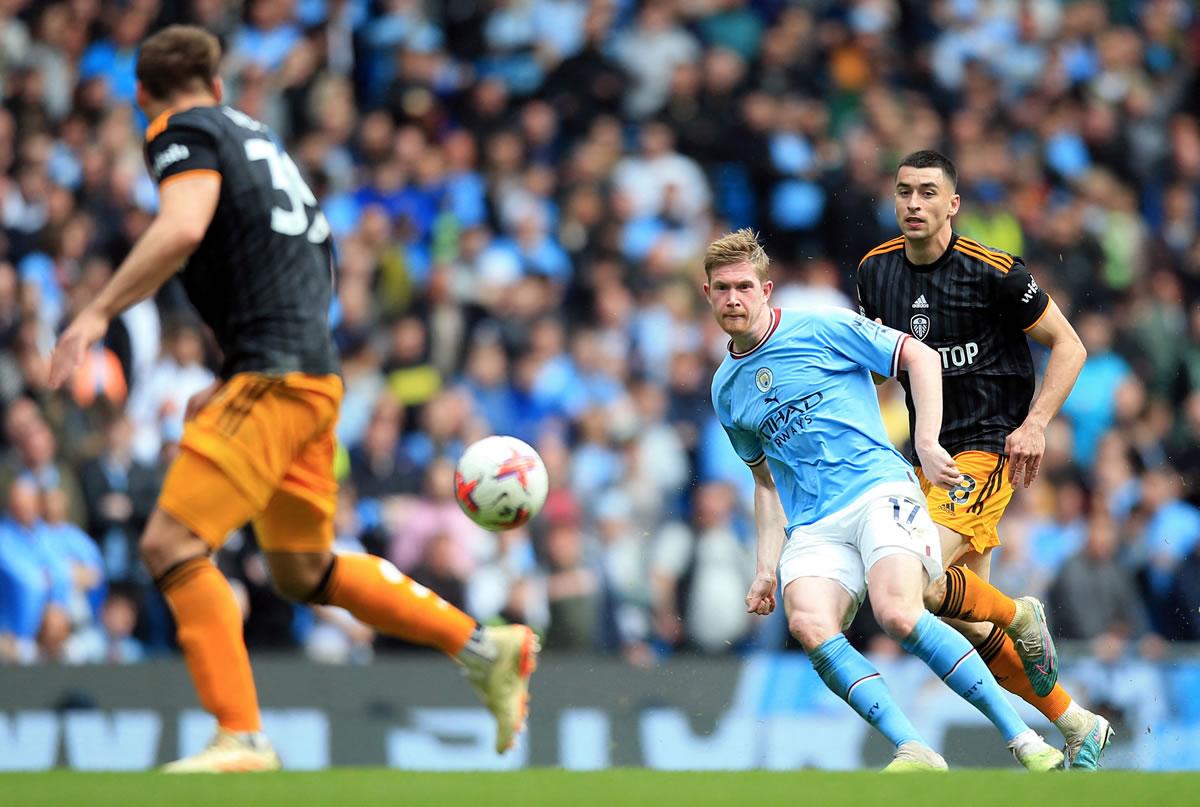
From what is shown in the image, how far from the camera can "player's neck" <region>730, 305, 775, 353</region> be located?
6.75 metres

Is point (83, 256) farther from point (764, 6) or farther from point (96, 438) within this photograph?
point (764, 6)

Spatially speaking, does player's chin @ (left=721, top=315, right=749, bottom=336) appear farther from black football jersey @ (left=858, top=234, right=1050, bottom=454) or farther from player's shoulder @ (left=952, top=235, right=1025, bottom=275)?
player's shoulder @ (left=952, top=235, right=1025, bottom=275)

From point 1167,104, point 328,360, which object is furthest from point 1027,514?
point 328,360

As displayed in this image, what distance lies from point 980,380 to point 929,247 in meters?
0.60

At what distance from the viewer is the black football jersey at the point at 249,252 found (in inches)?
222

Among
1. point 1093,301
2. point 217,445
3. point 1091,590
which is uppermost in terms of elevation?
point 1093,301

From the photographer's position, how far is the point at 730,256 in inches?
261

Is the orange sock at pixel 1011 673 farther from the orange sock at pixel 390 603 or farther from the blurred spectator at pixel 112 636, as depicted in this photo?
the blurred spectator at pixel 112 636

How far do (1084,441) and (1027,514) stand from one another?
105 cm

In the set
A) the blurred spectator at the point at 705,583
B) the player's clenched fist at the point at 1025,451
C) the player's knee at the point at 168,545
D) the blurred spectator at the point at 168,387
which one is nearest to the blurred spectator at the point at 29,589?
the blurred spectator at the point at 168,387

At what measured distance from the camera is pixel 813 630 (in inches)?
253

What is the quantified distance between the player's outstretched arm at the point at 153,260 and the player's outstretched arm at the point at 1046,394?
3364mm

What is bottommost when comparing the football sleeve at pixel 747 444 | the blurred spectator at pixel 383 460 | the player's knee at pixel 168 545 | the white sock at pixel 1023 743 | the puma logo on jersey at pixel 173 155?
the white sock at pixel 1023 743

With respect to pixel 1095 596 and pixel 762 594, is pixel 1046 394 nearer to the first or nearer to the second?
pixel 762 594
